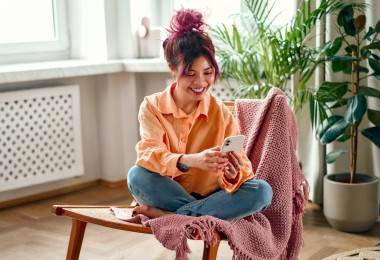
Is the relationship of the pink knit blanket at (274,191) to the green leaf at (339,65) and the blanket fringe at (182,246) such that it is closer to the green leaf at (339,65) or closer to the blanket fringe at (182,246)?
the blanket fringe at (182,246)

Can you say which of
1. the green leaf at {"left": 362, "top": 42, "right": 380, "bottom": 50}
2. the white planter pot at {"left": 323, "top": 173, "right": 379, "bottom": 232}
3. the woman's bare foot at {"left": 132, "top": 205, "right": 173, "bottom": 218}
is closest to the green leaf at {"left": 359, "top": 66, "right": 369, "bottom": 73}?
the green leaf at {"left": 362, "top": 42, "right": 380, "bottom": 50}

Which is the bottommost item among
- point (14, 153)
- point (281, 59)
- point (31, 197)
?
point (31, 197)

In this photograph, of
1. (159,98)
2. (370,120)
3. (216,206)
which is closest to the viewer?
(216,206)

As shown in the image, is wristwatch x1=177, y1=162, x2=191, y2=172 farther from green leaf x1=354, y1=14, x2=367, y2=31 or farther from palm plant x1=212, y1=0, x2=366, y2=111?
green leaf x1=354, y1=14, x2=367, y2=31

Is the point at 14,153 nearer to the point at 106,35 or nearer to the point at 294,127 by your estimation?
the point at 106,35

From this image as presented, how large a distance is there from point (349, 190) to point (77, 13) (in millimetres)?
1922

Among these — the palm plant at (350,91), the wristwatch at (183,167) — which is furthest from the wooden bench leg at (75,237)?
the palm plant at (350,91)

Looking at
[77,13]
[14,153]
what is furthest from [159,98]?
[77,13]

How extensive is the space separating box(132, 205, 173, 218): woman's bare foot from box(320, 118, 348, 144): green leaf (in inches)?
38.7

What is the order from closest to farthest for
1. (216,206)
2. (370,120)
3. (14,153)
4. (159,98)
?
(216,206), (159,98), (370,120), (14,153)

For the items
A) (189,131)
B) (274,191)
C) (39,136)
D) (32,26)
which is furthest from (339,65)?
(32,26)

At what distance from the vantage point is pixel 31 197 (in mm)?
3592

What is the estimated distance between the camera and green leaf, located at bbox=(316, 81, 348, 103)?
2.87m

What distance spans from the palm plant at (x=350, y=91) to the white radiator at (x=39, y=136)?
1.42 m
